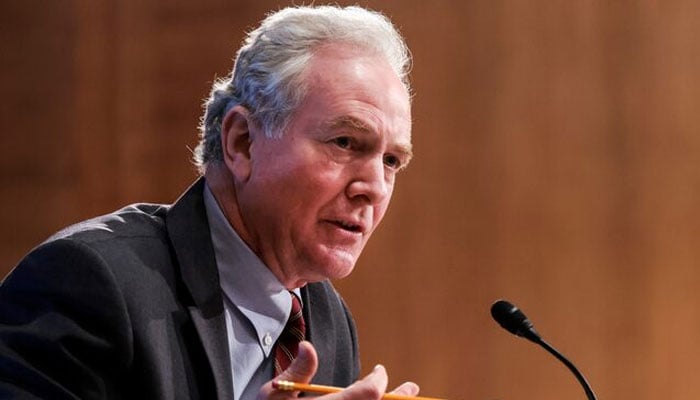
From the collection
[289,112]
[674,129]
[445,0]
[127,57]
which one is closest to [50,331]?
[289,112]

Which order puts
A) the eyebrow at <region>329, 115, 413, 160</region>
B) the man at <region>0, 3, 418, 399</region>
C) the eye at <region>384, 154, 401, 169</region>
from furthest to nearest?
the eye at <region>384, 154, 401, 169</region> < the eyebrow at <region>329, 115, 413, 160</region> < the man at <region>0, 3, 418, 399</region>

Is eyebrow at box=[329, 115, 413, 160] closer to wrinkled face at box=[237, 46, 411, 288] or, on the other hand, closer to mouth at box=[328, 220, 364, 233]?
wrinkled face at box=[237, 46, 411, 288]

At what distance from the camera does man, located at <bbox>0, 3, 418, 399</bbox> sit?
164 centimetres

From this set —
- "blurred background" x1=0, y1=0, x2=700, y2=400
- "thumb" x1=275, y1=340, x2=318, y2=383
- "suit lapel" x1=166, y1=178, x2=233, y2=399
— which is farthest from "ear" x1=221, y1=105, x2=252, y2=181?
"blurred background" x1=0, y1=0, x2=700, y2=400

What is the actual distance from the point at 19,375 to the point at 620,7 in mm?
2599

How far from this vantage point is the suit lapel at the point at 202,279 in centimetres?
172

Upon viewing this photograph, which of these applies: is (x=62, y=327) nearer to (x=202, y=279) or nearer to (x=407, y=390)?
(x=202, y=279)

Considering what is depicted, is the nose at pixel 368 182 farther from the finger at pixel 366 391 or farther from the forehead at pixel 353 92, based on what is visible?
the finger at pixel 366 391

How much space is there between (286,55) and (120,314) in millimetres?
600

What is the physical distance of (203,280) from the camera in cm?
179

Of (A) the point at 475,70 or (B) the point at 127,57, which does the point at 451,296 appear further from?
(B) the point at 127,57

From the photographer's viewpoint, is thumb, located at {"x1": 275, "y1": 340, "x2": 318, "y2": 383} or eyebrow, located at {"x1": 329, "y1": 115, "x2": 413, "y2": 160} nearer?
thumb, located at {"x1": 275, "y1": 340, "x2": 318, "y2": 383}

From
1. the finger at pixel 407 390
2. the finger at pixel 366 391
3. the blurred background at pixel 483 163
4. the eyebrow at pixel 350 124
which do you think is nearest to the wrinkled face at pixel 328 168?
the eyebrow at pixel 350 124

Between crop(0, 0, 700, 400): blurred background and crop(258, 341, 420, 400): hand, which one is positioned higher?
crop(0, 0, 700, 400): blurred background
